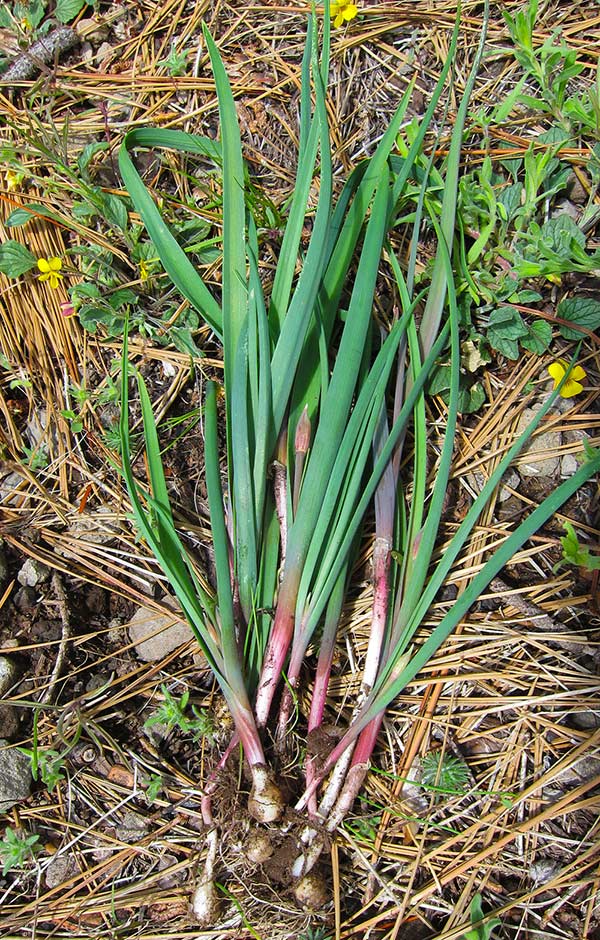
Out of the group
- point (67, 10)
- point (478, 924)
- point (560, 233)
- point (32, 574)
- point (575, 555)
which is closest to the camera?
point (478, 924)

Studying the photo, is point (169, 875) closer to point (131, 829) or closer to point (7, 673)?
point (131, 829)

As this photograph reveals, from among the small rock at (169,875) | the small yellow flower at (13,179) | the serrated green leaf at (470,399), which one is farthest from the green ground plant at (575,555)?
the small yellow flower at (13,179)

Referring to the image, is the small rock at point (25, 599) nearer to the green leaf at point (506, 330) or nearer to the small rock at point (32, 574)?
the small rock at point (32, 574)

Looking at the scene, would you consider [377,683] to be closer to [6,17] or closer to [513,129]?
[513,129]

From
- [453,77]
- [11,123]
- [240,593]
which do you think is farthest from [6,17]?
[240,593]

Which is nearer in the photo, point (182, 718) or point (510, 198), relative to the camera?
→ point (182, 718)

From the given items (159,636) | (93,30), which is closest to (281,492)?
(159,636)
